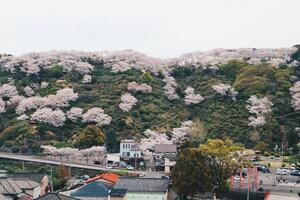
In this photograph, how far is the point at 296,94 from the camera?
92438 mm

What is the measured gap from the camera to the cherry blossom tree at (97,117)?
285 ft

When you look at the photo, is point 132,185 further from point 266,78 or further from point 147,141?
point 266,78

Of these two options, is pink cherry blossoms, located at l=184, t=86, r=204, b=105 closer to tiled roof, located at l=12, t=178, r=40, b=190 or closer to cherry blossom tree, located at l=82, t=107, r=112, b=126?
cherry blossom tree, located at l=82, t=107, r=112, b=126

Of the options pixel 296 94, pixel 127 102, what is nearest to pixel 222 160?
pixel 127 102

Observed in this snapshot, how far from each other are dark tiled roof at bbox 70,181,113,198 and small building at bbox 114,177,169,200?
1.20m

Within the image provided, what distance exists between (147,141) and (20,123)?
1873cm

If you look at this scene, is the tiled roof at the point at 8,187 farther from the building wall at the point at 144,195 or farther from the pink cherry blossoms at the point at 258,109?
the pink cherry blossoms at the point at 258,109

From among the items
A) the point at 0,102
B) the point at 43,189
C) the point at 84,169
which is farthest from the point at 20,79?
the point at 43,189

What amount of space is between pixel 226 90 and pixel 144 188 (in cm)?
4412

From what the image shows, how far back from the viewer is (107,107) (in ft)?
301

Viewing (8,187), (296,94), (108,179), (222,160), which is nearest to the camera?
(8,187)

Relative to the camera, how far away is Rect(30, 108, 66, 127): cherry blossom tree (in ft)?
283

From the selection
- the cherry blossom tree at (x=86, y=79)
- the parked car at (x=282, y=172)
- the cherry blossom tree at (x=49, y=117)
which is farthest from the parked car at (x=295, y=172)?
the cherry blossom tree at (x=86, y=79)

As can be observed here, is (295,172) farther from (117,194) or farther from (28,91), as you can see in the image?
(28,91)
